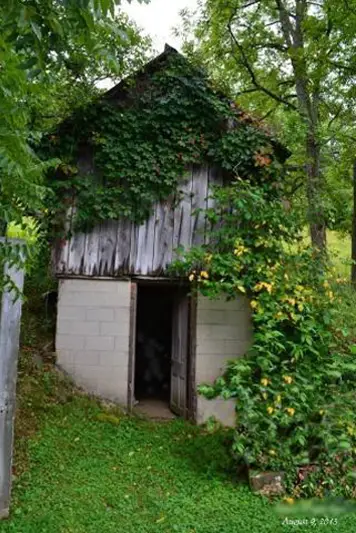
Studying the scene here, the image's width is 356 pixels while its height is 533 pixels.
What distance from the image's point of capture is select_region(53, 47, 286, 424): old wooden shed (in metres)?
6.25

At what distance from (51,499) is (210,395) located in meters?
1.79

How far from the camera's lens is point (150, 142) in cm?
629

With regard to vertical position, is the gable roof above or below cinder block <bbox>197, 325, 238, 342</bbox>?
above

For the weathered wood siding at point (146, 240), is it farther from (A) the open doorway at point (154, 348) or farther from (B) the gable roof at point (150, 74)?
(A) the open doorway at point (154, 348)

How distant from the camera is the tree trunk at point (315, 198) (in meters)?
7.10

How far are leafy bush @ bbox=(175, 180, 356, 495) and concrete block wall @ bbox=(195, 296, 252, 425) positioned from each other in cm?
43

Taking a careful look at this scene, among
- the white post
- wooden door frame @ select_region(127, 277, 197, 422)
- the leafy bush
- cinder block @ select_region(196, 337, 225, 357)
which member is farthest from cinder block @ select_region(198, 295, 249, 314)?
the white post

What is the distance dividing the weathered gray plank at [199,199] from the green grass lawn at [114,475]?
8.98 ft

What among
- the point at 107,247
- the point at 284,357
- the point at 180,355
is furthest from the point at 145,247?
the point at 284,357

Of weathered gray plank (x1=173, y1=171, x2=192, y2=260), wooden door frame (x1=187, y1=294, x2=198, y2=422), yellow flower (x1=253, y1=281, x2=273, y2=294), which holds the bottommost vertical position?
wooden door frame (x1=187, y1=294, x2=198, y2=422)

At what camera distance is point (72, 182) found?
6.27 metres

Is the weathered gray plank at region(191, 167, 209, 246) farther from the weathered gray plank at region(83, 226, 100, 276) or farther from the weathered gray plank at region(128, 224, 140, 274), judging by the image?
the weathered gray plank at region(83, 226, 100, 276)

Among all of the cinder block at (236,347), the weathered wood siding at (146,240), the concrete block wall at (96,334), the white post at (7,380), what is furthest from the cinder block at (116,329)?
the white post at (7,380)

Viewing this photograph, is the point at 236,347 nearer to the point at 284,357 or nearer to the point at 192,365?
the point at 192,365
